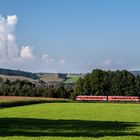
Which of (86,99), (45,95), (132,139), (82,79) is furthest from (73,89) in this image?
(132,139)

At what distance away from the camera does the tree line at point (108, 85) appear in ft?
471

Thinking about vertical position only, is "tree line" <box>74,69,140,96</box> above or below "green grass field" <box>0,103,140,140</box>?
above

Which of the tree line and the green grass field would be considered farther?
the tree line

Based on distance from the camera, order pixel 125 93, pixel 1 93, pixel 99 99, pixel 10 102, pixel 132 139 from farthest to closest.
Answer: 1. pixel 125 93
2. pixel 1 93
3. pixel 99 99
4. pixel 10 102
5. pixel 132 139

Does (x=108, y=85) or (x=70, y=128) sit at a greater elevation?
(x=108, y=85)

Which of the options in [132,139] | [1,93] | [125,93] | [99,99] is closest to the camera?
[132,139]

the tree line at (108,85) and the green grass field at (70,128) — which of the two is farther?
the tree line at (108,85)

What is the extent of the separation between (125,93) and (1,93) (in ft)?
124

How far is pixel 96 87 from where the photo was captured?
474ft

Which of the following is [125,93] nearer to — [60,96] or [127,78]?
[127,78]

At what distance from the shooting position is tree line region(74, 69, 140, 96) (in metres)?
144

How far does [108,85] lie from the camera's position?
14625 cm

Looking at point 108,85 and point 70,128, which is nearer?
point 70,128

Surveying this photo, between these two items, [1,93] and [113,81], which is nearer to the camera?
[1,93]
